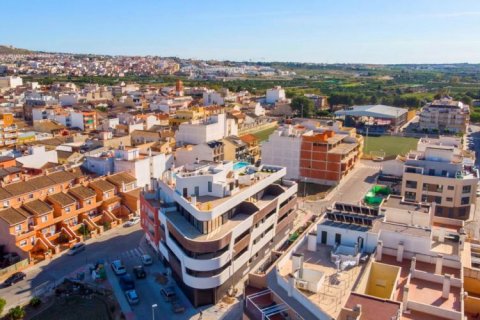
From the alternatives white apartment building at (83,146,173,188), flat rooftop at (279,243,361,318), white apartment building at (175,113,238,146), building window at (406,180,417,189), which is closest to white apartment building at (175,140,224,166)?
white apartment building at (83,146,173,188)

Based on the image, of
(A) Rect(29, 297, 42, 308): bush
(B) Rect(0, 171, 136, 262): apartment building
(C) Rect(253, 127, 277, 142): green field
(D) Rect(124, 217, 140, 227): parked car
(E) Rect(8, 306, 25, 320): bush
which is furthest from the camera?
(C) Rect(253, 127, 277, 142): green field

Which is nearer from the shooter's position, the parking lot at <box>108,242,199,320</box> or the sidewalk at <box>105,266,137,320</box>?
the parking lot at <box>108,242,199,320</box>

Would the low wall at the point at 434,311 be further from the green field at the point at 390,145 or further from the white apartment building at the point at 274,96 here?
the white apartment building at the point at 274,96

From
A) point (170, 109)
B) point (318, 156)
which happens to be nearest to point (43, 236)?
point (318, 156)

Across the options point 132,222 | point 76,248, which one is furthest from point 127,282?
point 132,222

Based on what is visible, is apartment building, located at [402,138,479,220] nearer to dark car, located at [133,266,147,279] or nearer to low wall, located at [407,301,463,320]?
low wall, located at [407,301,463,320]

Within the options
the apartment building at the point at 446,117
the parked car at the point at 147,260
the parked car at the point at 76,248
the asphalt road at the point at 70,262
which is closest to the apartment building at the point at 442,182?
the parked car at the point at 147,260
